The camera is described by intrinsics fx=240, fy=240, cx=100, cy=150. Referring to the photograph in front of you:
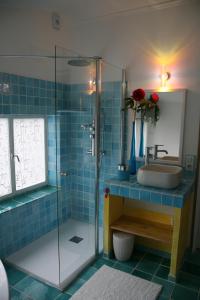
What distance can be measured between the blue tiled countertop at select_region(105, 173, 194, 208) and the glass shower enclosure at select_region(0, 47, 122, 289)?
327 mm

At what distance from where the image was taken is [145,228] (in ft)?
8.43

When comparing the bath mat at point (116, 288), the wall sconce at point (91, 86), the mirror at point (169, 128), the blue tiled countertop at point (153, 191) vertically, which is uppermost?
the wall sconce at point (91, 86)

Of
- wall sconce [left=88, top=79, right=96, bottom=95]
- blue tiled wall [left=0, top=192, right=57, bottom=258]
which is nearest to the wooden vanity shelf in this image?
blue tiled wall [left=0, top=192, right=57, bottom=258]

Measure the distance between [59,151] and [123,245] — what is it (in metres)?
1.20

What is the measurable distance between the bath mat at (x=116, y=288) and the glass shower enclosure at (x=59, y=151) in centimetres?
22

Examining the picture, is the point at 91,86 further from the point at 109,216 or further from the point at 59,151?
the point at 109,216

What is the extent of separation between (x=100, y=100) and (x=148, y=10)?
1.10 m

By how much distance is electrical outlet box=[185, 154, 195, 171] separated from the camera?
2.58 metres

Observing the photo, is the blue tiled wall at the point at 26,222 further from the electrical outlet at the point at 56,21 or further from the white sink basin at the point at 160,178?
the electrical outlet at the point at 56,21

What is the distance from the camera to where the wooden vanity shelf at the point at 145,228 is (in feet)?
7.88

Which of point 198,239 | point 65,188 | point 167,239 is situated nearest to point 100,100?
point 65,188

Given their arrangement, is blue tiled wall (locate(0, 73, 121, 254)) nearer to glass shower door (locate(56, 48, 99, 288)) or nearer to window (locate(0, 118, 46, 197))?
glass shower door (locate(56, 48, 99, 288))

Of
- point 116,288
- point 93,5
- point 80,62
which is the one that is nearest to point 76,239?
point 116,288

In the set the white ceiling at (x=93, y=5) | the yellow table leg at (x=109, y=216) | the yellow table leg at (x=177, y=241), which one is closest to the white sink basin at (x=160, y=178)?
the yellow table leg at (x=177, y=241)
